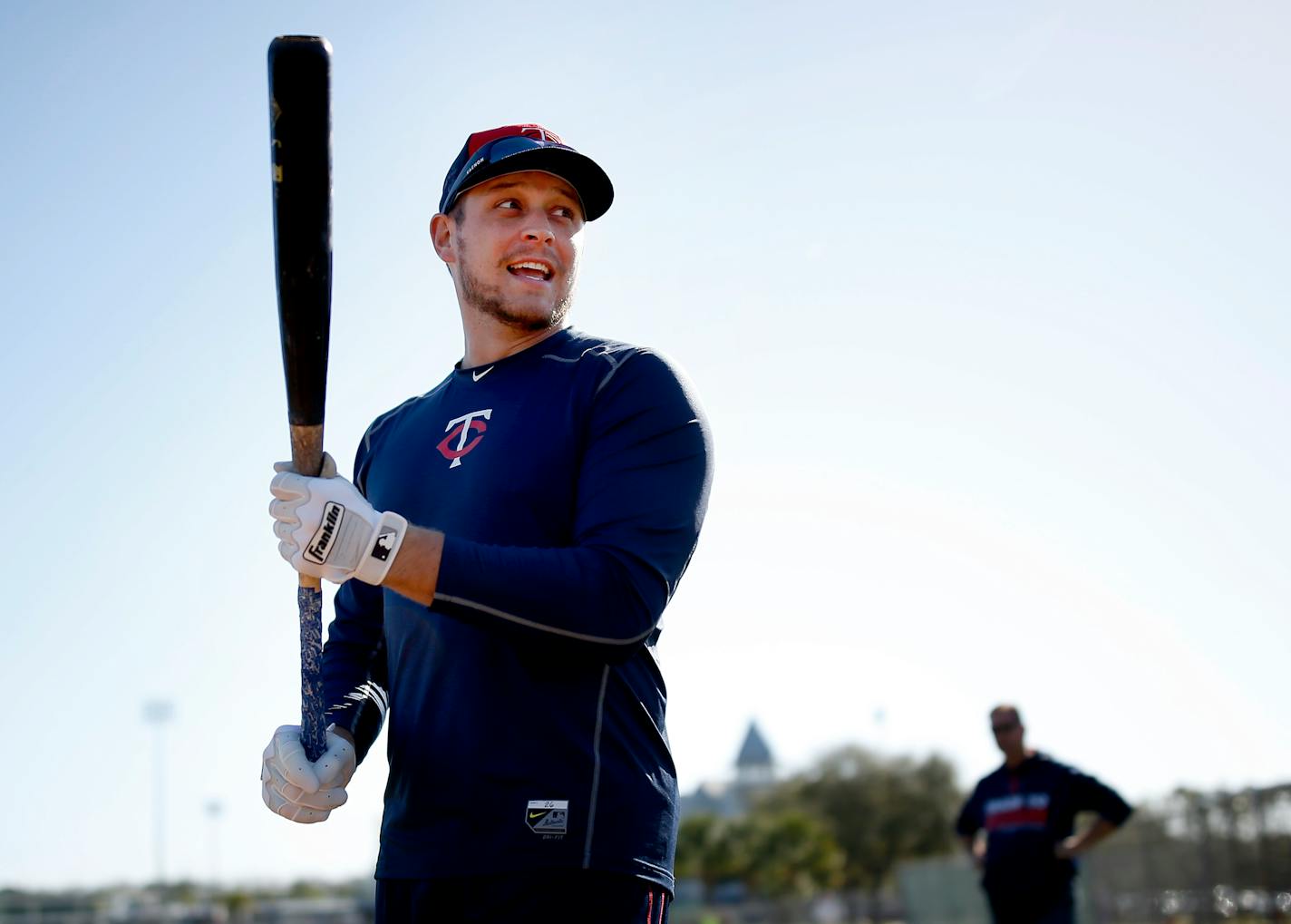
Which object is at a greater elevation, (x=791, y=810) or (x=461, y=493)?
(x=791, y=810)

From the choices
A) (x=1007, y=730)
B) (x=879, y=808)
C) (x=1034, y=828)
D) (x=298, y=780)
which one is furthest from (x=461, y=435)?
(x=879, y=808)

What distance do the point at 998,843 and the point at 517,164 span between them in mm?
8198

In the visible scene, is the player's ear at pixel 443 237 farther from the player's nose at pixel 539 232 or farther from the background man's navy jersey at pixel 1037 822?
the background man's navy jersey at pixel 1037 822

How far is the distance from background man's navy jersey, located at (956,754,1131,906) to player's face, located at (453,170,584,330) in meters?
7.71

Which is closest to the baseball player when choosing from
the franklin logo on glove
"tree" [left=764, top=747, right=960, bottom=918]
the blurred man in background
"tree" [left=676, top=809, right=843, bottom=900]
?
the franklin logo on glove

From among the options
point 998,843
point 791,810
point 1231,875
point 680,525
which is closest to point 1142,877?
point 1231,875

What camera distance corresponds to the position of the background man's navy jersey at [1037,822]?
9883 mm

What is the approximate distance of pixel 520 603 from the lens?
9.10 feet

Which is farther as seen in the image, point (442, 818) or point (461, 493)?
point (461, 493)

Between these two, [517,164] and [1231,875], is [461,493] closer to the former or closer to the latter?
[517,164]

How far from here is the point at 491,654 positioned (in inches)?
118

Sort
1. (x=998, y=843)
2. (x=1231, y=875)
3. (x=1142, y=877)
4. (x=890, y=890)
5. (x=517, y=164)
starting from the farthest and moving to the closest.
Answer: (x=890, y=890), (x=1142, y=877), (x=1231, y=875), (x=998, y=843), (x=517, y=164)

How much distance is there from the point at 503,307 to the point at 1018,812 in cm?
790

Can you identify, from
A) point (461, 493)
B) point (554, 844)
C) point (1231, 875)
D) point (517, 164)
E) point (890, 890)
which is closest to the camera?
point (554, 844)
